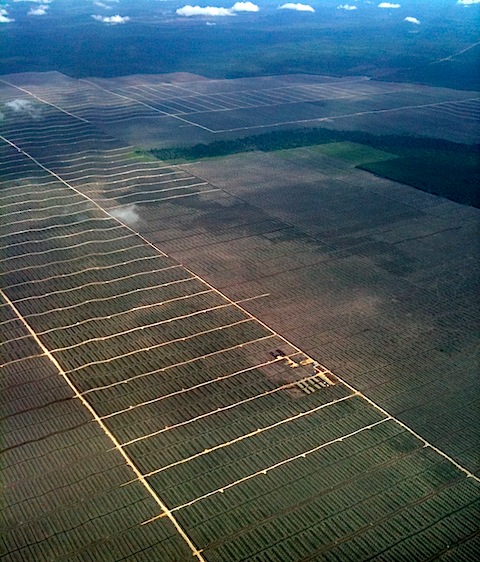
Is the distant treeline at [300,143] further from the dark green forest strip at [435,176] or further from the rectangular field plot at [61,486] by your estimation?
the rectangular field plot at [61,486]

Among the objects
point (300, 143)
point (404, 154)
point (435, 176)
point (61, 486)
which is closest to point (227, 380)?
point (61, 486)

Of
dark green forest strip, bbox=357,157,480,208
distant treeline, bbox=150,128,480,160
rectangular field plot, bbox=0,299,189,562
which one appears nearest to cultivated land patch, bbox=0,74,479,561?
rectangular field plot, bbox=0,299,189,562

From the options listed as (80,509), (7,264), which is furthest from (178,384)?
(7,264)

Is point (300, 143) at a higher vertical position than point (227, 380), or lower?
higher

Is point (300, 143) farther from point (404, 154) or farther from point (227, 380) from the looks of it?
point (227, 380)

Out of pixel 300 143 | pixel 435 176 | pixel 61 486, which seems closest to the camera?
pixel 61 486

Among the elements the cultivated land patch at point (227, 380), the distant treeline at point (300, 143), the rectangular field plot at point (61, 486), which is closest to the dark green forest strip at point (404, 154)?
the distant treeline at point (300, 143)

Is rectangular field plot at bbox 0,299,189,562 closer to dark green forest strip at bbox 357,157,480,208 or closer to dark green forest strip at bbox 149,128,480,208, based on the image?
dark green forest strip at bbox 149,128,480,208
